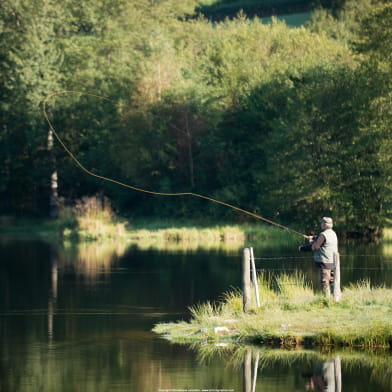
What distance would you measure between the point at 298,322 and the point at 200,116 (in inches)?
1431

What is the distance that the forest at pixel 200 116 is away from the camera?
39.8m

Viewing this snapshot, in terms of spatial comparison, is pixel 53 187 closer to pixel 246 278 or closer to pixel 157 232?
pixel 157 232

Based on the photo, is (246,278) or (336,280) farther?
(336,280)

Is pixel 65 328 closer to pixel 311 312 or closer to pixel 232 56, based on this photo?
pixel 311 312

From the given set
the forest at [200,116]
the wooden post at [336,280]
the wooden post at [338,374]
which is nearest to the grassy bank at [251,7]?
the forest at [200,116]

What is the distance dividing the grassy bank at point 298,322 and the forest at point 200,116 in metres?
22.2

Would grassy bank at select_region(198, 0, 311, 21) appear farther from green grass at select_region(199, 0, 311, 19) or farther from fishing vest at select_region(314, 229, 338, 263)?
fishing vest at select_region(314, 229, 338, 263)

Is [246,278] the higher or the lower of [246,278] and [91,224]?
the lower

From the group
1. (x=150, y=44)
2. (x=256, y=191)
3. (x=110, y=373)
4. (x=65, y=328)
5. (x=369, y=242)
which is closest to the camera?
(x=110, y=373)

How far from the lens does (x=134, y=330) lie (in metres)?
16.5

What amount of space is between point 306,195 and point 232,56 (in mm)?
16213

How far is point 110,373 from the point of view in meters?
12.8

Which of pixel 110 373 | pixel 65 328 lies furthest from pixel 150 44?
pixel 110 373

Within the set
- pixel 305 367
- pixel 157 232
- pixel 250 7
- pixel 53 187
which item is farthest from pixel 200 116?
pixel 250 7
